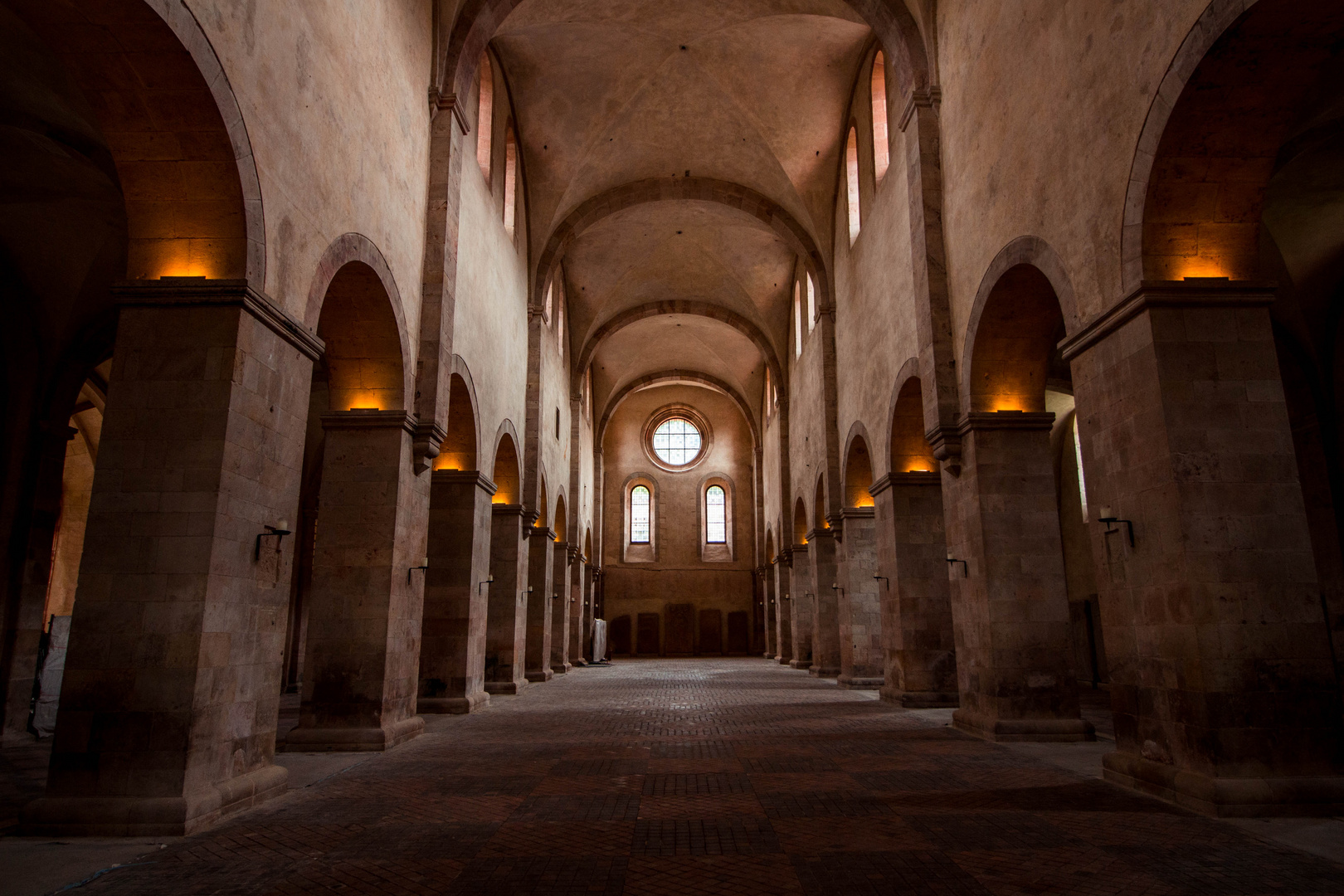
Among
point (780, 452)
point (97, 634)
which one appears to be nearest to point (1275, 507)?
point (97, 634)

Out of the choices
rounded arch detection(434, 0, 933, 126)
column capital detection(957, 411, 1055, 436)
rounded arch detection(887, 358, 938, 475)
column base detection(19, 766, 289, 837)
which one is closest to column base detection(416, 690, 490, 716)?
column base detection(19, 766, 289, 837)

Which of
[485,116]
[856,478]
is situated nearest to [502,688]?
[856,478]

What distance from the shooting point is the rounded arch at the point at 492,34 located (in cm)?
1173

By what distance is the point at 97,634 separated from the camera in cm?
585

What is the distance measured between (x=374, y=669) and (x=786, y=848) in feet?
19.0

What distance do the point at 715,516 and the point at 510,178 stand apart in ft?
75.0

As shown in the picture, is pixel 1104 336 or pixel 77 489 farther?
pixel 77 489

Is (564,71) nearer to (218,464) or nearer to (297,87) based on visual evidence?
(297,87)

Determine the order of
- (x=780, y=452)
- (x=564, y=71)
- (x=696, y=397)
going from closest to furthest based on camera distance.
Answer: (x=564, y=71) → (x=780, y=452) → (x=696, y=397)

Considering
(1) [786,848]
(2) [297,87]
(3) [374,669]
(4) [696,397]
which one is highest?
(4) [696,397]

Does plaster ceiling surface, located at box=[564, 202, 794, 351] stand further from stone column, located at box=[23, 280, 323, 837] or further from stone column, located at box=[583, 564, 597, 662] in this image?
stone column, located at box=[23, 280, 323, 837]

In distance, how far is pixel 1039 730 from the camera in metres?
9.27

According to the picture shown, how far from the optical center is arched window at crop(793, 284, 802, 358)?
2345cm

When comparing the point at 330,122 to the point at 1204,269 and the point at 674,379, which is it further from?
the point at 674,379
